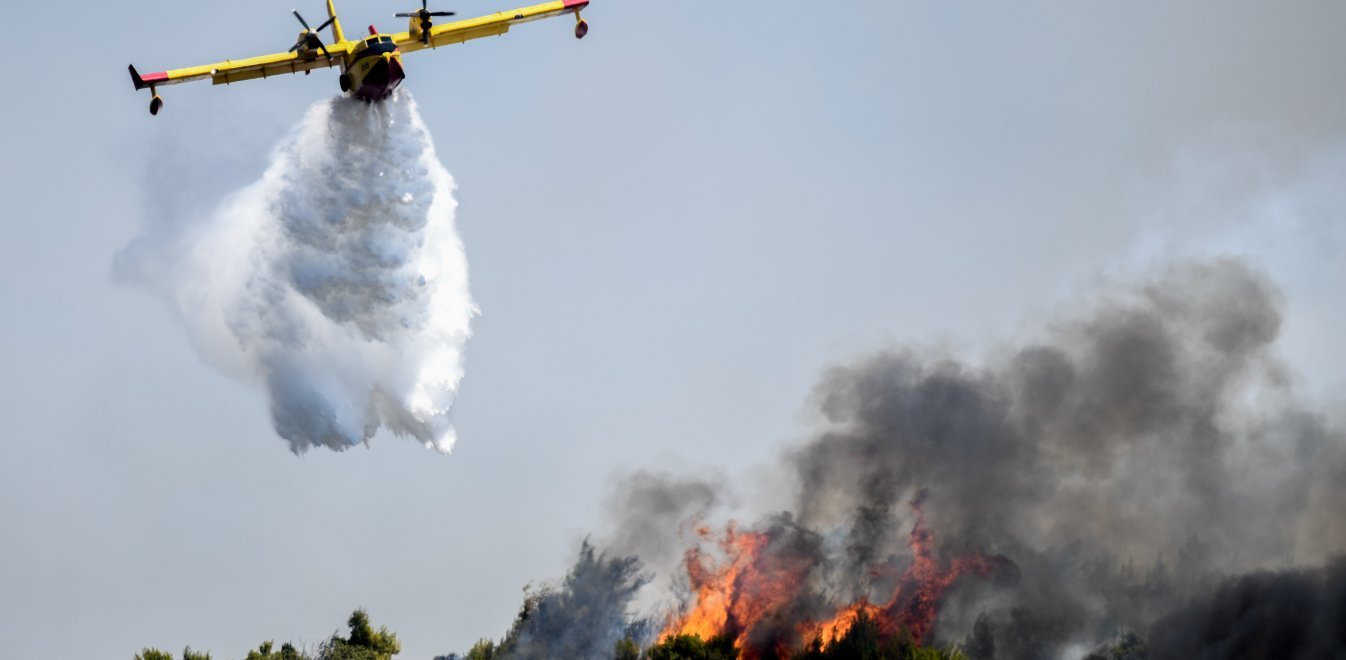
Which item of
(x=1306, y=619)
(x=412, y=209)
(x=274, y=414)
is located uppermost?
(x=412, y=209)

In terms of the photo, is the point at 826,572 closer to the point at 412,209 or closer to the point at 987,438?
the point at 987,438

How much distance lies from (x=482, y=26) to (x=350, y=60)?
20.7 ft

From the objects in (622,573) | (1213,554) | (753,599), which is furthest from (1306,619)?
(622,573)

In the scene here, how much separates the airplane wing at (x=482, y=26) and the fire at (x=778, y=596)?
2572cm

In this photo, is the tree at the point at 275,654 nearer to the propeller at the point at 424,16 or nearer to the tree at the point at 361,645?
the tree at the point at 361,645

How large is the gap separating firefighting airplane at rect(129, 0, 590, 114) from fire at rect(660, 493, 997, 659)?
25789 millimetres

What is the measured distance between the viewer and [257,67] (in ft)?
248

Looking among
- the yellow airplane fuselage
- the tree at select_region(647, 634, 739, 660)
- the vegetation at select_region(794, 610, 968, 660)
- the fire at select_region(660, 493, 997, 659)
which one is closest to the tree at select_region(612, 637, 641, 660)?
the tree at select_region(647, 634, 739, 660)

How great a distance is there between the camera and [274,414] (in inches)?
3113

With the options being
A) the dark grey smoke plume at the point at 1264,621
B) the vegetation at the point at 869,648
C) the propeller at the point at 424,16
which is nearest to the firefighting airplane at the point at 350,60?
the propeller at the point at 424,16

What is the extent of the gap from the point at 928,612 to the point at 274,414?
29672 millimetres

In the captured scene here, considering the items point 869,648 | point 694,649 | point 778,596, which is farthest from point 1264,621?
point 694,649

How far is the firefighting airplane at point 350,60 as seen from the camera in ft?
244

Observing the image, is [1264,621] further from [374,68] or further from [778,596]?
[374,68]
